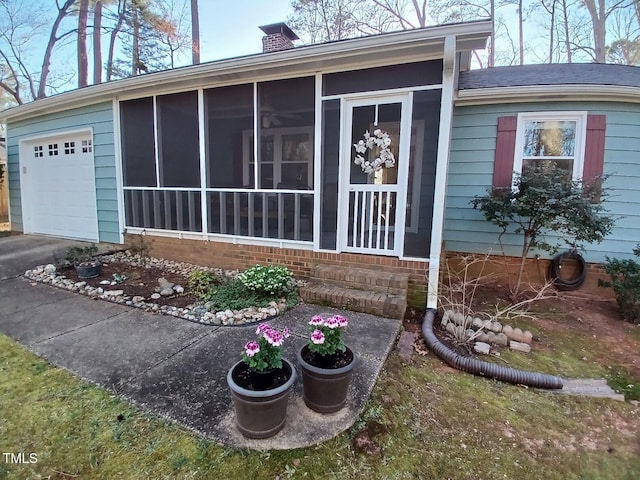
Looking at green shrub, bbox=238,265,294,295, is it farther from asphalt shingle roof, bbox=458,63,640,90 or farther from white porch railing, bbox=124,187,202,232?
asphalt shingle roof, bbox=458,63,640,90

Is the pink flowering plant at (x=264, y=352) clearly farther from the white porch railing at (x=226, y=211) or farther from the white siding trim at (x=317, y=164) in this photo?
the white porch railing at (x=226, y=211)

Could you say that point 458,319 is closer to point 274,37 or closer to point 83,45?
point 274,37

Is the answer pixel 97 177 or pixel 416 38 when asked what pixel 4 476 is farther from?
pixel 97 177

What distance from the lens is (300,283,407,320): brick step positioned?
3596mm

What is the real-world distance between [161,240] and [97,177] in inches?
79.2

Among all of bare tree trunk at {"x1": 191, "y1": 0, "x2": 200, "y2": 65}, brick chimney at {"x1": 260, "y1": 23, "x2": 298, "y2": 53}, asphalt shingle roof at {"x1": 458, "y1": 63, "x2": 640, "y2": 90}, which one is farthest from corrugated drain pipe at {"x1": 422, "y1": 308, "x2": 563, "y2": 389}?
bare tree trunk at {"x1": 191, "y1": 0, "x2": 200, "y2": 65}

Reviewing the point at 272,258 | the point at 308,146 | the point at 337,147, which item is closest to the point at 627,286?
the point at 337,147

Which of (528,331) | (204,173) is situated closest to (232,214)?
(204,173)

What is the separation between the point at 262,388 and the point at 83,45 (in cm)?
1656

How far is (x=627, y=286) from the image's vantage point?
4113 mm

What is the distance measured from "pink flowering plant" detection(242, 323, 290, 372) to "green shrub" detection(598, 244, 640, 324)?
4.56 metres

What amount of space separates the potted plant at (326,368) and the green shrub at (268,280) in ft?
6.37

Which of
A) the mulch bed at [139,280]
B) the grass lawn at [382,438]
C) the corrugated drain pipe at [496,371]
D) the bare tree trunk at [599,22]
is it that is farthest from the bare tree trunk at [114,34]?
the bare tree trunk at [599,22]

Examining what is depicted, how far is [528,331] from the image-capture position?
3.63 m
